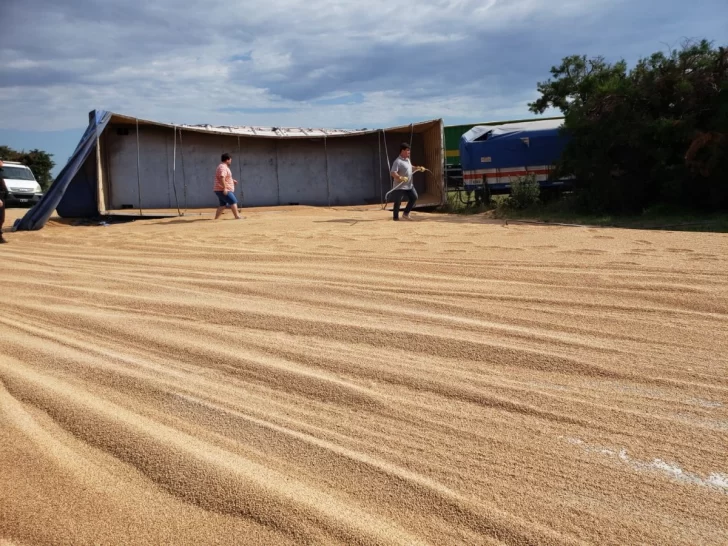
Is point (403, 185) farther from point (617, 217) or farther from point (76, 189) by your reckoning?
point (76, 189)

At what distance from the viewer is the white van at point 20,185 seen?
74.4 feet

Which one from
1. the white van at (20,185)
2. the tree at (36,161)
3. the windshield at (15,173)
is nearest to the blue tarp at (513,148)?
the white van at (20,185)

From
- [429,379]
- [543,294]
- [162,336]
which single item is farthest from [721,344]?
[162,336]

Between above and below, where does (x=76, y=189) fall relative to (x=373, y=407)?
above

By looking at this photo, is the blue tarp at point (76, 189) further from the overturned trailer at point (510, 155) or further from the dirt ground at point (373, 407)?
the overturned trailer at point (510, 155)

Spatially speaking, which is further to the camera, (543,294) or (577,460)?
(543,294)

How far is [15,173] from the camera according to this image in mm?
23484

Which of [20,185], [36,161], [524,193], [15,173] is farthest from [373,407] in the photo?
[36,161]

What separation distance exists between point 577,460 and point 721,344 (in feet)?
5.53

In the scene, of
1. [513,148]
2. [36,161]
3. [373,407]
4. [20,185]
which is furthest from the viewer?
[36,161]

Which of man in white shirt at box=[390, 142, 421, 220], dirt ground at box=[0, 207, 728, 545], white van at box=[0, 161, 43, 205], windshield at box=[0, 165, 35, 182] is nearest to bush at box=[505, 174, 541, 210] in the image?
man in white shirt at box=[390, 142, 421, 220]

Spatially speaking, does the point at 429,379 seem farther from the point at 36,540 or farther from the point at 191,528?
the point at 36,540

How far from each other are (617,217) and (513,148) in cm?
423

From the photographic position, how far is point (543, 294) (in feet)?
15.6
